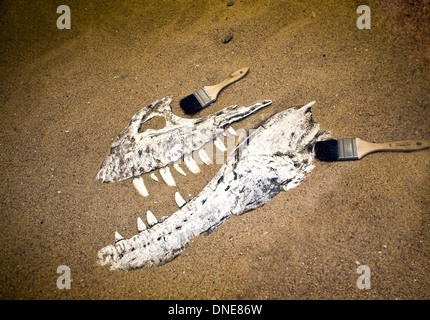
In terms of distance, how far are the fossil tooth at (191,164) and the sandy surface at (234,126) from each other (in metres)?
0.07

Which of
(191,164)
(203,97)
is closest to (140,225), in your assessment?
(191,164)

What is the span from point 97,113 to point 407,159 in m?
2.28

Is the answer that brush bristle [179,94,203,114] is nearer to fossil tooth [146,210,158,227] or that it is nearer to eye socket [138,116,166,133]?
eye socket [138,116,166,133]

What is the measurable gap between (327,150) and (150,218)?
128 centimetres

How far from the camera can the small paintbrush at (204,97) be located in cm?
213

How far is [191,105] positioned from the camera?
2127mm

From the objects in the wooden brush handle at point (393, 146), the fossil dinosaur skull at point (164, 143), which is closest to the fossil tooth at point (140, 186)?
the fossil dinosaur skull at point (164, 143)

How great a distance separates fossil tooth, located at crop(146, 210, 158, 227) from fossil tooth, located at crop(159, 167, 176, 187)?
0.77 feet

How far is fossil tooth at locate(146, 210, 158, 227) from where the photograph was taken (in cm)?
186

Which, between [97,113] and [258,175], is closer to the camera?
A: [258,175]
